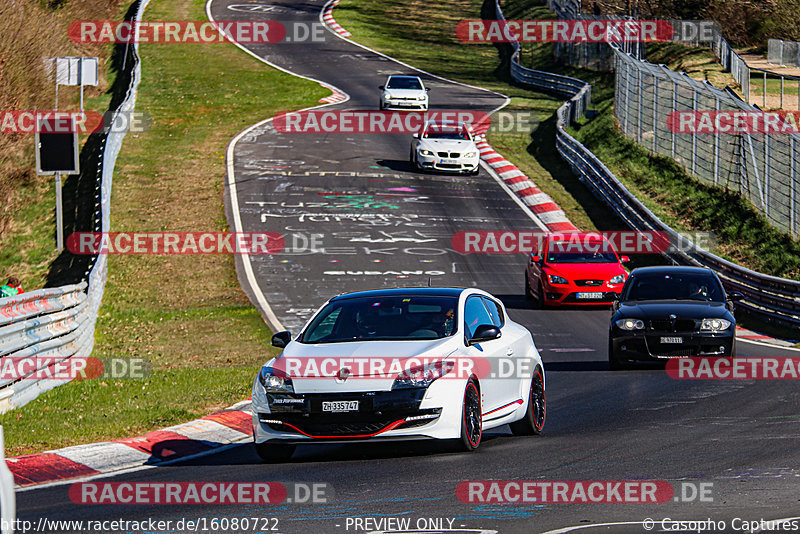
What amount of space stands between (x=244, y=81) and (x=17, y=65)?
47.8ft

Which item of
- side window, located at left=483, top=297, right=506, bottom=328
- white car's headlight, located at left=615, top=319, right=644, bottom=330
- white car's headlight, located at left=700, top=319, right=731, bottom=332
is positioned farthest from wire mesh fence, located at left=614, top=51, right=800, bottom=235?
side window, located at left=483, top=297, right=506, bottom=328

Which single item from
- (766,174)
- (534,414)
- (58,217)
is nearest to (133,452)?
(534,414)

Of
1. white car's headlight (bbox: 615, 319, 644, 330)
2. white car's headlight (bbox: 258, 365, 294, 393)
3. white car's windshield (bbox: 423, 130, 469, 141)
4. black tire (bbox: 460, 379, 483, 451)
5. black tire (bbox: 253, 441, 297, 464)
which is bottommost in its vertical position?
white car's windshield (bbox: 423, 130, 469, 141)

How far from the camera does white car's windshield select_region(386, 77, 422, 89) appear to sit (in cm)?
4816

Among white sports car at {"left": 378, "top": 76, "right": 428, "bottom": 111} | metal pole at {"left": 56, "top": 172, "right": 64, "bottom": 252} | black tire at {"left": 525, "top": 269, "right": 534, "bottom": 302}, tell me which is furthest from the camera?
white sports car at {"left": 378, "top": 76, "right": 428, "bottom": 111}

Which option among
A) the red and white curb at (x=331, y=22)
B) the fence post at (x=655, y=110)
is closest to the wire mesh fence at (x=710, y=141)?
the fence post at (x=655, y=110)

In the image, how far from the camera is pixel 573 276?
79.4 ft

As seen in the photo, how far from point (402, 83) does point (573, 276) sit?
84.3 ft

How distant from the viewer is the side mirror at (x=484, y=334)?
11.0 m

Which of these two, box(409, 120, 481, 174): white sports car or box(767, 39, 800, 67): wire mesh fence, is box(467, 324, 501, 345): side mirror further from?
box(767, 39, 800, 67): wire mesh fence

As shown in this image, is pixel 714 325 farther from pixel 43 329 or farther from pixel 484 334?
pixel 43 329

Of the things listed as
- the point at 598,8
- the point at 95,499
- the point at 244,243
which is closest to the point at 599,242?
the point at 244,243

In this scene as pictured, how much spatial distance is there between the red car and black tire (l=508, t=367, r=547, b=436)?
1173 centimetres

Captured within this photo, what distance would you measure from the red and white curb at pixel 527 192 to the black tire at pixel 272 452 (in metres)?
21.8
